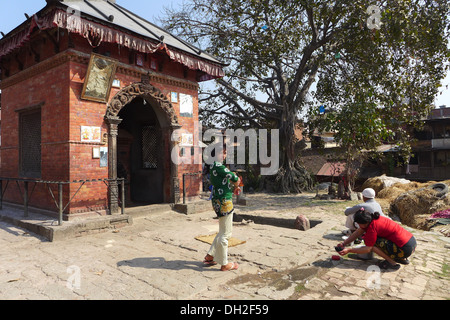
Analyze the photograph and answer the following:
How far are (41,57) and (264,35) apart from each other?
9937 millimetres

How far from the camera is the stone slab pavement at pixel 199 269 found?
376 cm

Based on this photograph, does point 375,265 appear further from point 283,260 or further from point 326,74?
point 326,74

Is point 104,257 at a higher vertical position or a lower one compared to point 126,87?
lower

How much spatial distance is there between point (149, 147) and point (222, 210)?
7.77 metres

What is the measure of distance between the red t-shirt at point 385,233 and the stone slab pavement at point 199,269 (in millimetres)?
447

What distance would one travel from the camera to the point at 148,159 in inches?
460

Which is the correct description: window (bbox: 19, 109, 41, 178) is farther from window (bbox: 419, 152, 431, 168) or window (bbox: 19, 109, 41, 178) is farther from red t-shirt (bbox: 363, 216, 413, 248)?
window (bbox: 419, 152, 431, 168)

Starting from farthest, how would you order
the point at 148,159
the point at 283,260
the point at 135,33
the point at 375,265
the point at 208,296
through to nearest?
the point at 148,159 < the point at 135,33 < the point at 283,260 < the point at 375,265 < the point at 208,296

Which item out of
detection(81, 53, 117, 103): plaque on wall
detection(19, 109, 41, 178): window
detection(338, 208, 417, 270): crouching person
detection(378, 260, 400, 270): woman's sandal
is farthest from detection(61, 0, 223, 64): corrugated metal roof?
detection(378, 260, 400, 270): woman's sandal

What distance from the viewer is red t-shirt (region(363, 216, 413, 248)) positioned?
14.3 ft

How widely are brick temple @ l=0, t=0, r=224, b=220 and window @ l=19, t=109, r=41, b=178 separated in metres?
0.03

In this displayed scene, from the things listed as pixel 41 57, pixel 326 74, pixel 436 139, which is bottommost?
pixel 436 139

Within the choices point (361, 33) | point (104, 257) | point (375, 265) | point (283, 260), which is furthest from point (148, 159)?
point (361, 33)

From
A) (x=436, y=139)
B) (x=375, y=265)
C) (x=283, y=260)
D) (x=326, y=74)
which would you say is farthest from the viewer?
(x=436, y=139)
